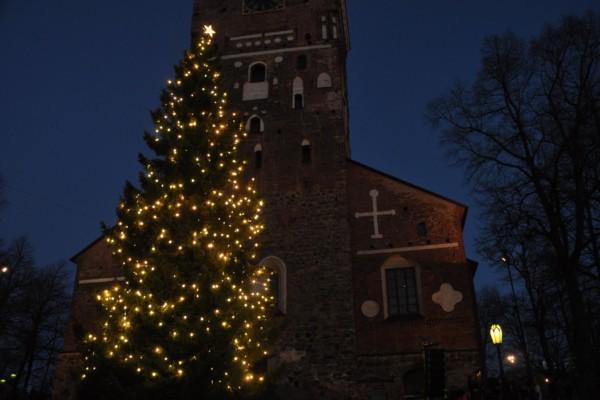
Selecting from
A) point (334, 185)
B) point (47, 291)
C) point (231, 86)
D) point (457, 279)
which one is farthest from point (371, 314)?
point (47, 291)

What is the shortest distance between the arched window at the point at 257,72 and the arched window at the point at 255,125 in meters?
2.05

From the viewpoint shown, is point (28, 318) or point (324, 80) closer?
point (324, 80)

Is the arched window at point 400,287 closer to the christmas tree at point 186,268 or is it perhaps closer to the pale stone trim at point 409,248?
the pale stone trim at point 409,248

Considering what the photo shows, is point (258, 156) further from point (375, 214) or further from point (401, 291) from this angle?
point (401, 291)

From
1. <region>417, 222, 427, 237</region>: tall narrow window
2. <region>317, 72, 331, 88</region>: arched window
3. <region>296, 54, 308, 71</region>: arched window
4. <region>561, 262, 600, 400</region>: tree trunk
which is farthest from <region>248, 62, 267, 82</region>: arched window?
<region>561, 262, 600, 400</region>: tree trunk

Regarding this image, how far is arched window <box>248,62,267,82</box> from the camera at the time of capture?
985 inches

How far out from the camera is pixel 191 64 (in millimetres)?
Answer: 16141

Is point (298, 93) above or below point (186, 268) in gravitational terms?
above

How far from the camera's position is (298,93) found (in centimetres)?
2417

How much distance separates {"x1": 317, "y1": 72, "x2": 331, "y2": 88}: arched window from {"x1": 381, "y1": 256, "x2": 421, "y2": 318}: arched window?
27.3ft

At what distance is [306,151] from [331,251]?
182 inches

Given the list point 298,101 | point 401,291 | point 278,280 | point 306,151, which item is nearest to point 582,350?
point 401,291

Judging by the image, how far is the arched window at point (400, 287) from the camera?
19391 millimetres

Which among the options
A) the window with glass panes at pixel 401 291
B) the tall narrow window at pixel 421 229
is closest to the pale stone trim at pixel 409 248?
the tall narrow window at pixel 421 229
